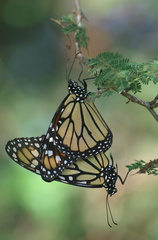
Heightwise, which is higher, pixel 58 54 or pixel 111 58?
pixel 58 54

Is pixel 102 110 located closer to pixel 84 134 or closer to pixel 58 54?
pixel 58 54

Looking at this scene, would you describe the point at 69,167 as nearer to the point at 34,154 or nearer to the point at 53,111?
the point at 34,154

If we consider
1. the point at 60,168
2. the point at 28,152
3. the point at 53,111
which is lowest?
the point at 60,168

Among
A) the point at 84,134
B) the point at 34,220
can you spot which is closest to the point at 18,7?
the point at 34,220

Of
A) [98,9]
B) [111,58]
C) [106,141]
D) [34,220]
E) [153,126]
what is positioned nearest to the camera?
[111,58]

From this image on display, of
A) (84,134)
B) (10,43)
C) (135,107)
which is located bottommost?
(84,134)

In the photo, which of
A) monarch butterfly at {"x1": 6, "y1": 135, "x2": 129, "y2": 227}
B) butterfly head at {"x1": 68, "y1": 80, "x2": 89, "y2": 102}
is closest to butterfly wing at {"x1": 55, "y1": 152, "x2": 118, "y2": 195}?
monarch butterfly at {"x1": 6, "y1": 135, "x2": 129, "y2": 227}

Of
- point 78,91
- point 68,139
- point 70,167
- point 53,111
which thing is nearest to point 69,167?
point 70,167
